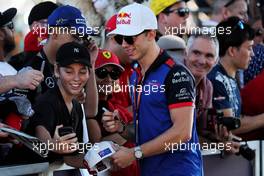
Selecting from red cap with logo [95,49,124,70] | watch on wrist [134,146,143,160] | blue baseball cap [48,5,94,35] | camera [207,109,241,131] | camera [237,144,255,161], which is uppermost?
blue baseball cap [48,5,94,35]

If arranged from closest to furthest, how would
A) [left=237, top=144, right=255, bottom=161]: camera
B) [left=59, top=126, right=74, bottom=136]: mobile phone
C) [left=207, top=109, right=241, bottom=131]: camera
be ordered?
1. [left=59, top=126, right=74, bottom=136]: mobile phone
2. [left=207, top=109, right=241, bottom=131]: camera
3. [left=237, top=144, right=255, bottom=161]: camera

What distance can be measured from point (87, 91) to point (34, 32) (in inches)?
36.5

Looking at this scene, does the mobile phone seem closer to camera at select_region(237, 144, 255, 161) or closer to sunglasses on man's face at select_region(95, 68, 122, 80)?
sunglasses on man's face at select_region(95, 68, 122, 80)

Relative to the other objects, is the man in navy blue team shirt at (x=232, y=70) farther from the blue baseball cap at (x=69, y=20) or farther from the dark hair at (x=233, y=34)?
the blue baseball cap at (x=69, y=20)

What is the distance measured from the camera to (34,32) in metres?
6.02

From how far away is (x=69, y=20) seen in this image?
17.7ft

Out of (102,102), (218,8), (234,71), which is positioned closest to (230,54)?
(234,71)

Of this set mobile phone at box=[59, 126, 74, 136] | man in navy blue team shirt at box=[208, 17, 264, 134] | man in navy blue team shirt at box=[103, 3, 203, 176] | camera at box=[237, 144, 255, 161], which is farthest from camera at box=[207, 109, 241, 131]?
mobile phone at box=[59, 126, 74, 136]

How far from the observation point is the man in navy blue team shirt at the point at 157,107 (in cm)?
475

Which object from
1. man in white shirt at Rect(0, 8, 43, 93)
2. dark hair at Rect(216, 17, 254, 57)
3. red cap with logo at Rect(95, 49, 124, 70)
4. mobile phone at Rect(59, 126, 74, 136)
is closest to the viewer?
man in white shirt at Rect(0, 8, 43, 93)

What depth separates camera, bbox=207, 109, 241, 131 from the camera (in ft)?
19.7

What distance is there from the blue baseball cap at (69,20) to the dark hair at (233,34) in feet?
5.73

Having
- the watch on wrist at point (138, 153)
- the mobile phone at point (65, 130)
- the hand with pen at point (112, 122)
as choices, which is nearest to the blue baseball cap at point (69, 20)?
the hand with pen at point (112, 122)

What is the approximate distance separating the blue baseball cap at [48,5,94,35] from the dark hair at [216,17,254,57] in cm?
175
